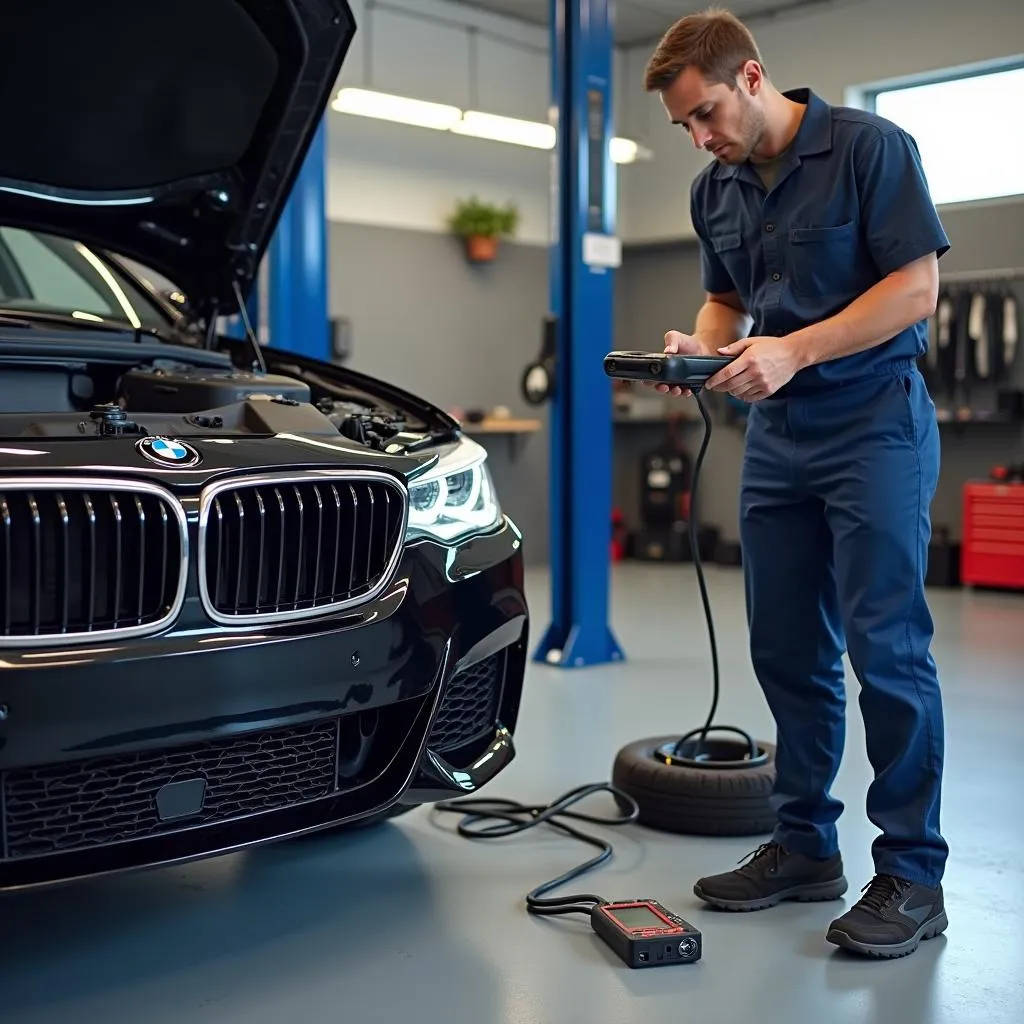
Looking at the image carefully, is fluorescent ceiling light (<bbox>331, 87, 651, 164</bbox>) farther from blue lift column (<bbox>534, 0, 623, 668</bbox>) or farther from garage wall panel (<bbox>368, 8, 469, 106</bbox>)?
blue lift column (<bbox>534, 0, 623, 668</bbox>)

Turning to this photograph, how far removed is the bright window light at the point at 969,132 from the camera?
732 cm

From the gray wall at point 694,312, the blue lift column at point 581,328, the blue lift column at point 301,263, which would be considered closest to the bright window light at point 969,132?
the gray wall at point 694,312

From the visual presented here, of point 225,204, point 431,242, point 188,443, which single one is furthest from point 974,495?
point 188,443

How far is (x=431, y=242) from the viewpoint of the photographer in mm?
7949

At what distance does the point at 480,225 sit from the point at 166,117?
5.53 metres

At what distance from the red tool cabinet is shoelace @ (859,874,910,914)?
504 centimetres

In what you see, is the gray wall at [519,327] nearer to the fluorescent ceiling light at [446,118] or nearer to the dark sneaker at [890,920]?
the fluorescent ceiling light at [446,118]

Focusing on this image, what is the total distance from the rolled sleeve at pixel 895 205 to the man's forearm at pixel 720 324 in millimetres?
415

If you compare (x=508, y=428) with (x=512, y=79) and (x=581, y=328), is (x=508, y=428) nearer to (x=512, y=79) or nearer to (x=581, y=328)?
(x=512, y=79)

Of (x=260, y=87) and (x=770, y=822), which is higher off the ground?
(x=260, y=87)

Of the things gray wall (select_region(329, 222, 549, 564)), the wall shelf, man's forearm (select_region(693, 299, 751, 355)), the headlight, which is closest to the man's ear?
man's forearm (select_region(693, 299, 751, 355))

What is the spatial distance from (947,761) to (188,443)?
2.13 meters

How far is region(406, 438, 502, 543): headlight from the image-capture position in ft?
6.64

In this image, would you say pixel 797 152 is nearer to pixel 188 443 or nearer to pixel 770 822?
pixel 188 443
